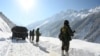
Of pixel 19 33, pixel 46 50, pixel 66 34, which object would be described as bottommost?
pixel 46 50

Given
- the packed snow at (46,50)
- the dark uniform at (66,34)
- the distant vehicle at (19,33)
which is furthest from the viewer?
the distant vehicle at (19,33)

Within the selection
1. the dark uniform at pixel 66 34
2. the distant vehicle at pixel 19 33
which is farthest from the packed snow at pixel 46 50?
the distant vehicle at pixel 19 33

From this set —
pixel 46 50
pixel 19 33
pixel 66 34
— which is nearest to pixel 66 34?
pixel 66 34

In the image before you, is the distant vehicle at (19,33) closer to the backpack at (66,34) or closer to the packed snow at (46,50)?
the packed snow at (46,50)

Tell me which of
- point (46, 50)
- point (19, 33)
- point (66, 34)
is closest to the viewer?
point (66, 34)

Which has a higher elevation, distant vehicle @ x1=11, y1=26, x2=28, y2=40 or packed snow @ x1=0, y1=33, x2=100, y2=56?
distant vehicle @ x1=11, y1=26, x2=28, y2=40

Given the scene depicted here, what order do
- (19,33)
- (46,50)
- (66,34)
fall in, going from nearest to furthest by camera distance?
(66,34) < (46,50) < (19,33)

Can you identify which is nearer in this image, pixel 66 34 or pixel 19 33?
pixel 66 34

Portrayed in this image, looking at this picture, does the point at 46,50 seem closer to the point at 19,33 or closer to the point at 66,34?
the point at 66,34

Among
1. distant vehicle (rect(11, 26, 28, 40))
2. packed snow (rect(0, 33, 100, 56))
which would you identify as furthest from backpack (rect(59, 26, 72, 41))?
distant vehicle (rect(11, 26, 28, 40))

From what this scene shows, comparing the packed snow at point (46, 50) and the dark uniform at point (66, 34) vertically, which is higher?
the dark uniform at point (66, 34)

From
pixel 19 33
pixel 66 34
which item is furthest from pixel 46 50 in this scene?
pixel 19 33

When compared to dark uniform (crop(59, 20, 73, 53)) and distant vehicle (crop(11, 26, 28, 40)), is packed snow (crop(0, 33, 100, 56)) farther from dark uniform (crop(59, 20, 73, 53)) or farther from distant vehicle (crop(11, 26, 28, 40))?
distant vehicle (crop(11, 26, 28, 40))

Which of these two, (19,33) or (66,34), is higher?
(19,33)
